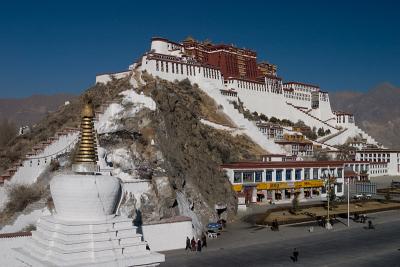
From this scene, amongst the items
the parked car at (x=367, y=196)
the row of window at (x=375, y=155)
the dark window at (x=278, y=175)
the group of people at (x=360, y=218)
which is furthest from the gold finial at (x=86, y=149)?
the row of window at (x=375, y=155)

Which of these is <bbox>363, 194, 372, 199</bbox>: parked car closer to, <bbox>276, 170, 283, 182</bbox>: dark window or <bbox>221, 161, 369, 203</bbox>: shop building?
<bbox>221, 161, 369, 203</bbox>: shop building

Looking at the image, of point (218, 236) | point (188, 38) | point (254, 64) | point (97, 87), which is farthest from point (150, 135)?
point (254, 64)

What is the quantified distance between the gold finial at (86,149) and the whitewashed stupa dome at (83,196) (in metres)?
0.47

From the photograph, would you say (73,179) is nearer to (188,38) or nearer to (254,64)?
(188,38)

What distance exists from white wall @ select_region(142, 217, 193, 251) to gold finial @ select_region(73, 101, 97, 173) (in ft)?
48.0

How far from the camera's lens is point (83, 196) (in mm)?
13961

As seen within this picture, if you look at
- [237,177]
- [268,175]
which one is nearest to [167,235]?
[237,177]

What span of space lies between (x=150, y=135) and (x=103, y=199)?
24.0 m

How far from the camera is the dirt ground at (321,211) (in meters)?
41.2

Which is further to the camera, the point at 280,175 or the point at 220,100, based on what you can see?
the point at 220,100

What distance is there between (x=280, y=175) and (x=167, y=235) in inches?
1109

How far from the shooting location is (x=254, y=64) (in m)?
101

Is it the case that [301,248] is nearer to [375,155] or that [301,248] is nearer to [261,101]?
[261,101]

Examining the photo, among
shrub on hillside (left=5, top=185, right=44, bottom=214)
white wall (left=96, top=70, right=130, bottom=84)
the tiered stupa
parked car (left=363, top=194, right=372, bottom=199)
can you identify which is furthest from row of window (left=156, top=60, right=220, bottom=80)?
the tiered stupa
